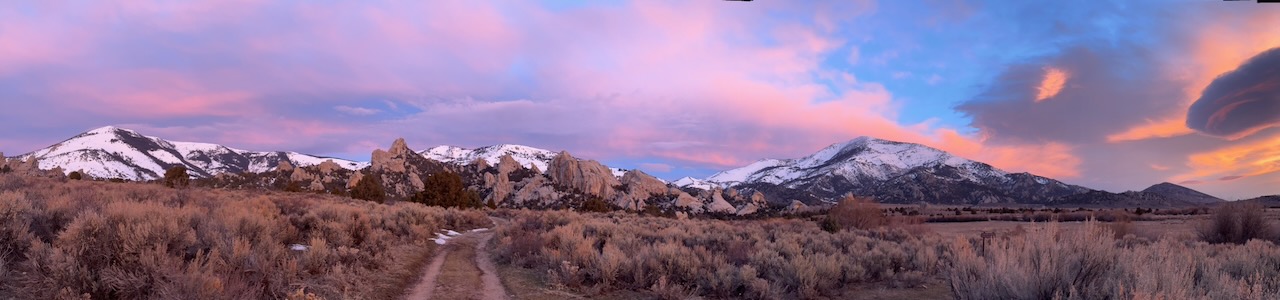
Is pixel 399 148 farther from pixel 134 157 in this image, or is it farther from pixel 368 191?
pixel 134 157

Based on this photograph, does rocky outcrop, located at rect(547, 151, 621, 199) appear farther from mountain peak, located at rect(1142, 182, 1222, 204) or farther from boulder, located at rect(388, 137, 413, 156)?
mountain peak, located at rect(1142, 182, 1222, 204)

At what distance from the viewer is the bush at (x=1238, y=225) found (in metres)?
19.5

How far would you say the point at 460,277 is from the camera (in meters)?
13.8

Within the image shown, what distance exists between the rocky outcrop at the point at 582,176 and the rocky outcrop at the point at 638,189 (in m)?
3.06

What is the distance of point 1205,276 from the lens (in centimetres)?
685

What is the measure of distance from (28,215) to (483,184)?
94.6 meters

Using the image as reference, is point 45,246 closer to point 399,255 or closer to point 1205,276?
point 399,255

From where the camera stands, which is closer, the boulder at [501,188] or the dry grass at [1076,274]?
the dry grass at [1076,274]

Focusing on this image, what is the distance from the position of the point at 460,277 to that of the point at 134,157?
19761cm

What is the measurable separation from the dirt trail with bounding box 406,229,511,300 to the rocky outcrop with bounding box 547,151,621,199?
259 feet

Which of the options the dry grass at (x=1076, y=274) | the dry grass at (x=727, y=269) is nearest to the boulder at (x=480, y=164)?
the dry grass at (x=727, y=269)

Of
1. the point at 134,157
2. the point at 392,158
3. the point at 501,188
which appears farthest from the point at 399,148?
the point at 134,157

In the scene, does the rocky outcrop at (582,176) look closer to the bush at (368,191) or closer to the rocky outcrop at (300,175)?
the rocky outcrop at (300,175)

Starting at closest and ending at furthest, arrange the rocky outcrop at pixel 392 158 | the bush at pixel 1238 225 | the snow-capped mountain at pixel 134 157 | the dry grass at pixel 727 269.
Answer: the dry grass at pixel 727 269, the bush at pixel 1238 225, the rocky outcrop at pixel 392 158, the snow-capped mountain at pixel 134 157
